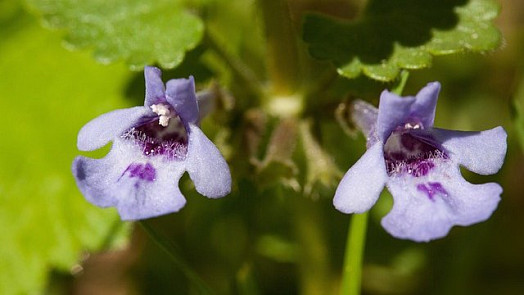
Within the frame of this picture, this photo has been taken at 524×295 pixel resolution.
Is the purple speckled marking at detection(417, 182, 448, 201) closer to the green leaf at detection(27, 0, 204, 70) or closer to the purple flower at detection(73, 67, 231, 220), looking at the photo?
the purple flower at detection(73, 67, 231, 220)

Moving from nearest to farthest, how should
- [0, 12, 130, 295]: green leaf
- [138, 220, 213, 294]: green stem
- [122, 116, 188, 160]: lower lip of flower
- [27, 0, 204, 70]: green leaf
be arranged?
[122, 116, 188, 160]: lower lip of flower
[138, 220, 213, 294]: green stem
[27, 0, 204, 70]: green leaf
[0, 12, 130, 295]: green leaf

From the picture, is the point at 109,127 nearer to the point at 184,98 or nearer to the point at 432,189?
the point at 184,98

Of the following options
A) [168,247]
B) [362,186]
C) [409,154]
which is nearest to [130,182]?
[168,247]

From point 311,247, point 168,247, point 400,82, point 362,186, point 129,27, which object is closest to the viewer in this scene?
point 362,186

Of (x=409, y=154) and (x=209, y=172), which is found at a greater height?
(x=209, y=172)

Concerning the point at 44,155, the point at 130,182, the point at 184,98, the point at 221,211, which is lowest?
the point at 221,211

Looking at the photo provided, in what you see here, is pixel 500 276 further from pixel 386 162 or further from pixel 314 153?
pixel 386 162

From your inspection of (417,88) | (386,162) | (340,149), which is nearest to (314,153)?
(386,162)

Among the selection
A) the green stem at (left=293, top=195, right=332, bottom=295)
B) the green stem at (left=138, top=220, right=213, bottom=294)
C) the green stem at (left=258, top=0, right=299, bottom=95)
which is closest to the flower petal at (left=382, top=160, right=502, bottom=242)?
the green stem at (left=138, top=220, right=213, bottom=294)
